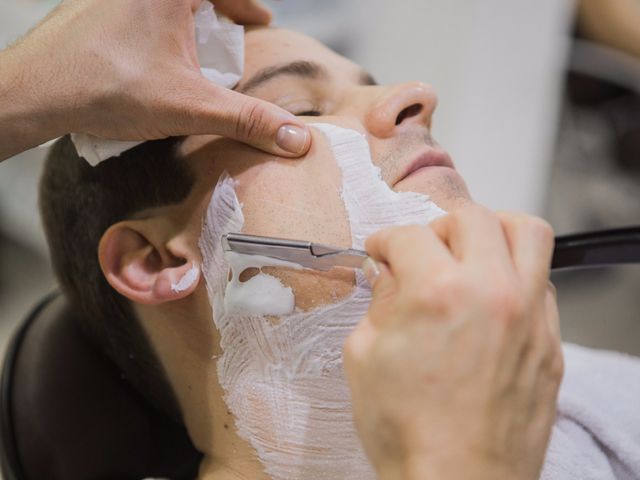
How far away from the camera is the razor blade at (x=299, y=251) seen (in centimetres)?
75

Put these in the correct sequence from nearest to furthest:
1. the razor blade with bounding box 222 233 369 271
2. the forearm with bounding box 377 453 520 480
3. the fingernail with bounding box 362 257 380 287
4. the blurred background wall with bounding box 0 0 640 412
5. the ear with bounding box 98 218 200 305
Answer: the forearm with bounding box 377 453 520 480 < the fingernail with bounding box 362 257 380 287 < the razor blade with bounding box 222 233 369 271 < the ear with bounding box 98 218 200 305 < the blurred background wall with bounding box 0 0 640 412

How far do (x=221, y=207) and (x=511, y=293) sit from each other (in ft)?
1.32

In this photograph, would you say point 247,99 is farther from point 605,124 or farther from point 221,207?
point 605,124

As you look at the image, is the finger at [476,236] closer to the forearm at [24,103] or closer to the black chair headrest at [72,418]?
the forearm at [24,103]

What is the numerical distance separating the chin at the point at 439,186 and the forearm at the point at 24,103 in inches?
16.4

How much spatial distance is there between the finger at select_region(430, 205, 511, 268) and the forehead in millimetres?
405

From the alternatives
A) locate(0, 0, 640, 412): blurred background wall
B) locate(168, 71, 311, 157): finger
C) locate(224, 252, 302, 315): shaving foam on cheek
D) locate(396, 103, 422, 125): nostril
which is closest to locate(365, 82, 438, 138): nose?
locate(396, 103, 422, 125): nostril

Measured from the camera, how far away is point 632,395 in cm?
106

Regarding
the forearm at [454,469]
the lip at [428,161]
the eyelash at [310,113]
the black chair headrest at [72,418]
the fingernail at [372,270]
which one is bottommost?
the black chair headrest at [72,418]

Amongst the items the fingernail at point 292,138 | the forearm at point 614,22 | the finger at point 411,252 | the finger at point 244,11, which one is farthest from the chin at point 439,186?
the forearm at point 614,22

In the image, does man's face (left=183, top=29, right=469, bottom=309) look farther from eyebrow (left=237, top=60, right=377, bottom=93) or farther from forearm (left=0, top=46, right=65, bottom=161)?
forearm (left=0, top=46, right=65, bottom=161)

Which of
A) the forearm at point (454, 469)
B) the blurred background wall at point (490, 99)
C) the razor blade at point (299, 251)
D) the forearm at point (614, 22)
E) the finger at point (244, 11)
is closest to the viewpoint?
the forearm at point (454, 469)

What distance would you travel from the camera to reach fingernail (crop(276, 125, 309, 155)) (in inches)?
31.4

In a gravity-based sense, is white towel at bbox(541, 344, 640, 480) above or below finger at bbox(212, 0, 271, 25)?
below
